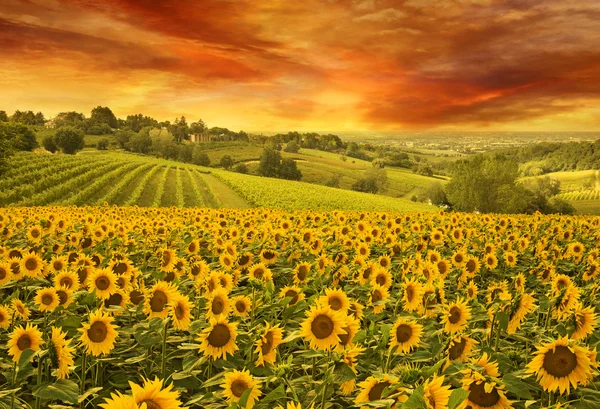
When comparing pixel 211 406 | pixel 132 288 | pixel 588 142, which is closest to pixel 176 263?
pixel 132 288

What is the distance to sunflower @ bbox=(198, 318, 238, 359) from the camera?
3.68 m

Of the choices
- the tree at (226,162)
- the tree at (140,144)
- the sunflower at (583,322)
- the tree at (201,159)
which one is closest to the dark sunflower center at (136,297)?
the sunflower at (583,322)

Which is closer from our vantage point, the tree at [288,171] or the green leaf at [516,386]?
the green leaf at [516,386]

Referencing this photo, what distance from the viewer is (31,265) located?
585 centimetres

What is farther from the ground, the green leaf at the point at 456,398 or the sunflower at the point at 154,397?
the green leaf at the point at 456,398

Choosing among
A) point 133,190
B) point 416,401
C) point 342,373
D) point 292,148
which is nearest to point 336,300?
point 342,373

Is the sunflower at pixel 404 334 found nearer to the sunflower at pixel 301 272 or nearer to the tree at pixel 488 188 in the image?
the sunflower at pixel 301 272

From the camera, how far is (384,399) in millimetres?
2502

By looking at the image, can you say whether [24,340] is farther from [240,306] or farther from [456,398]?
[456,398]

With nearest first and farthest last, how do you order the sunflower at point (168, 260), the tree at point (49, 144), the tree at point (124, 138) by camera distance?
the sunflower at point (168, 260), the tree at point (49, 144), the tree at point (124, 138)

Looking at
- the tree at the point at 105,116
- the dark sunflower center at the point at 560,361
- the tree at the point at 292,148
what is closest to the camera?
the dark sunflower center at the point at 560,361

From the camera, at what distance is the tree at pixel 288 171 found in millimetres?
105400

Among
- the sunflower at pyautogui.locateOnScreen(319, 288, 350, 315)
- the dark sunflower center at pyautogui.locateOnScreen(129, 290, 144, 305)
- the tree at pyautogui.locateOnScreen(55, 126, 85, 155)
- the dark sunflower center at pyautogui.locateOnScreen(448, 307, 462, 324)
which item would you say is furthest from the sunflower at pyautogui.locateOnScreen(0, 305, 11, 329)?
the tree at pyautogui.locateOnScreen(55, 126, 85, 155)

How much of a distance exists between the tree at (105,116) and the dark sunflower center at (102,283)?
16258 centimetres
